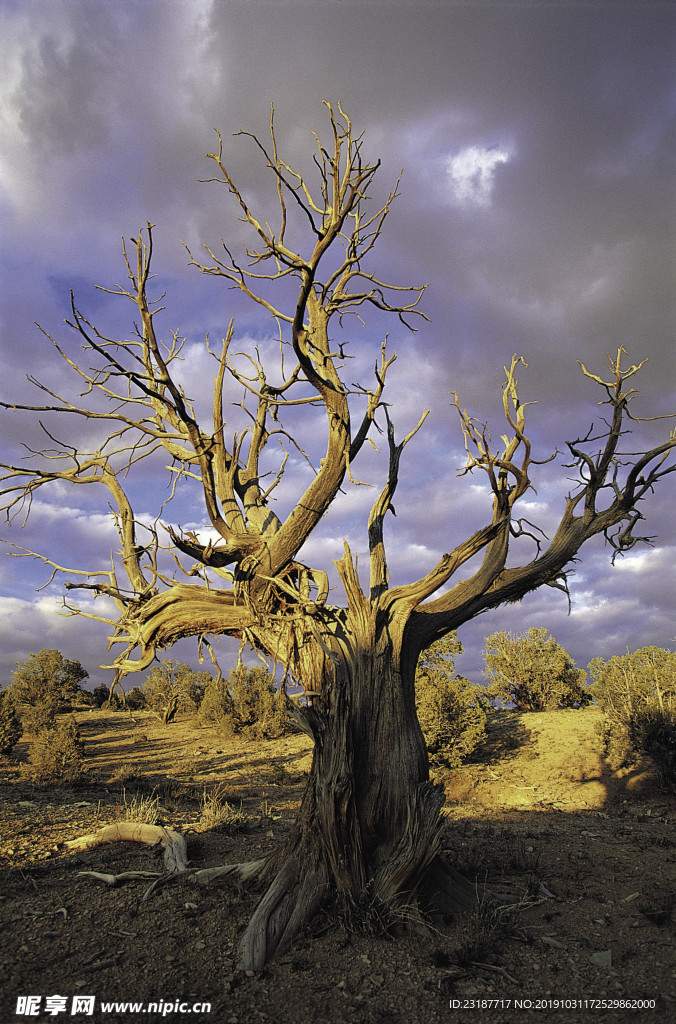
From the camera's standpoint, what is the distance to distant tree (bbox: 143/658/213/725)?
3025 centimetres

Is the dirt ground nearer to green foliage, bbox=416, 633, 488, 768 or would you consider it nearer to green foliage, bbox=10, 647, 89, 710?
green foliage, bbox=416, 633, 488, 768

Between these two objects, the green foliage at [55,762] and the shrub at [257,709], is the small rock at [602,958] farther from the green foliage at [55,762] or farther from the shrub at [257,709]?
the shrub at [257,709]

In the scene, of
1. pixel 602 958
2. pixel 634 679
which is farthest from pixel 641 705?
pixel 602 958

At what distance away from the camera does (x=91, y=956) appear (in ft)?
15.3

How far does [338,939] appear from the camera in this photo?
5.04 m

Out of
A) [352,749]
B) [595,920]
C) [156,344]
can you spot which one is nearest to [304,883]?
[352,749]

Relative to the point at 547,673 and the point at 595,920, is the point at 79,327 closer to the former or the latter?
the point at 595,920

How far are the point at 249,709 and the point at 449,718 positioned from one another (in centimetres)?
984

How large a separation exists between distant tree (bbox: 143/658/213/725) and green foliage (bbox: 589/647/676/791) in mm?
19565

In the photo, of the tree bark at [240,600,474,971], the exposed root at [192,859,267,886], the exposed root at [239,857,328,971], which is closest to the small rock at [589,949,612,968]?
the tree bark at [240,600,474,971]

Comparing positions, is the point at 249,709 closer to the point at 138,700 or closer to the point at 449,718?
the point at 449,718

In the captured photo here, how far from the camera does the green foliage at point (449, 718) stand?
53.7 feet

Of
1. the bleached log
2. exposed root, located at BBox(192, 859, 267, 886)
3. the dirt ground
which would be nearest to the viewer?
the dirt ground

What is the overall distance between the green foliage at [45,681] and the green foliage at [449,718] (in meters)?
17.2
